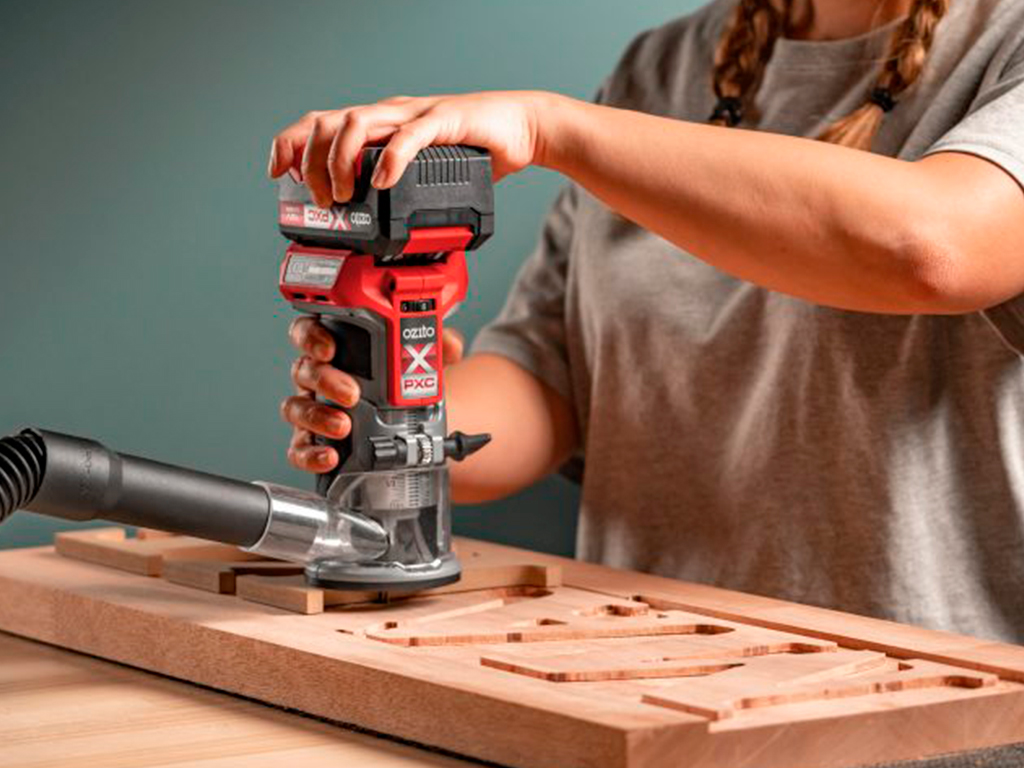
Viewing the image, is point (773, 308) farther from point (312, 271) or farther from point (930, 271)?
point (312, 271)

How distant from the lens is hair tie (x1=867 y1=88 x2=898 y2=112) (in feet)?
4.96

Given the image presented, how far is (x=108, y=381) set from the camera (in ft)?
5.34

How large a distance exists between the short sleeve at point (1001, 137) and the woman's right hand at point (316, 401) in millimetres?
465

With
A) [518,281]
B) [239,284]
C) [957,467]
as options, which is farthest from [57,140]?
[957,467]

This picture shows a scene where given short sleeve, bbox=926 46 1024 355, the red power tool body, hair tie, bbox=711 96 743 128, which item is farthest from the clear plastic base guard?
hair tie, bbox=711 96 743 128

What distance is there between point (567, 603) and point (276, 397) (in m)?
0.53

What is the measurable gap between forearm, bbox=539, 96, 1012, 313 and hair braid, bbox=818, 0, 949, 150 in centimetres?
26

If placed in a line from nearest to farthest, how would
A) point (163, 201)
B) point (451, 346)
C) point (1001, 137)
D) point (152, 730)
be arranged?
1. point (152, 730)
2. point (1001, 137)
3. point (451, 346)
4. point (163, 201)

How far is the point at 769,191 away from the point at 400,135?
262 millimetres

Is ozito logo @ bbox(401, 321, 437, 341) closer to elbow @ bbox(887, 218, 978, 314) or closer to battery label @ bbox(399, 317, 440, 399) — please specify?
battery label @ bbox(399, 317, 440, 399)

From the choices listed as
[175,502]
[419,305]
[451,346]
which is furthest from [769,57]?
[175,502]

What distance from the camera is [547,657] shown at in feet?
3.52

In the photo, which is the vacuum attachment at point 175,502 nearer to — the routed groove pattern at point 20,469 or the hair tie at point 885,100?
the routed groove pattern at point 20,469

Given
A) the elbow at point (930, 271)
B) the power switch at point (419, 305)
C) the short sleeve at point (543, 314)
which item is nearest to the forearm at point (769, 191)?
the elbow at point (930, 271)
